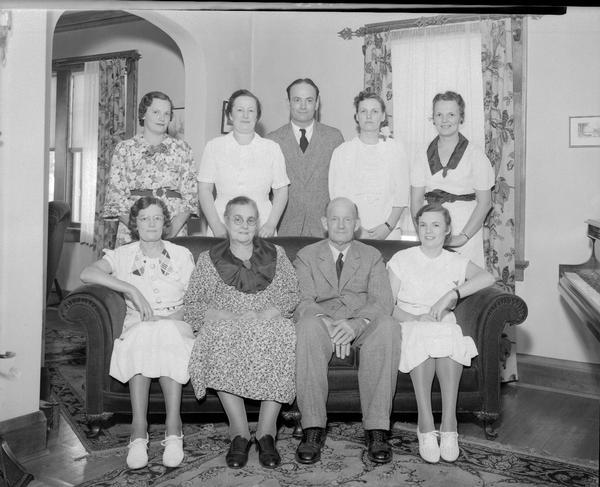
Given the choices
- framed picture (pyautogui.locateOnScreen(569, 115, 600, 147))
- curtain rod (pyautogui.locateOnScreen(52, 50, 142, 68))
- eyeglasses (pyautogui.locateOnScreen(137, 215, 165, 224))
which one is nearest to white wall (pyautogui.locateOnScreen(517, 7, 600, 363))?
framed picture (pyautogui.locateOnScreen(569, 115, 600, 147))

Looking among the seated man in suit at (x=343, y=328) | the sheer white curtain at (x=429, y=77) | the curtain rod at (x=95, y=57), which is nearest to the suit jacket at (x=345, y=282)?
the seated man in suit at (x=343, y=328)

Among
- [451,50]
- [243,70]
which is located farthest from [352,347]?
[243,70]

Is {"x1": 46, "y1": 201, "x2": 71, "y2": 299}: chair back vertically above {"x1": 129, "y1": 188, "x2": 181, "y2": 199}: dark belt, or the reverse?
{"x1": 129, "y1": 188, "x2": 181, "y2": 199}: dark belt

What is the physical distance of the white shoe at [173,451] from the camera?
2428 millimetres

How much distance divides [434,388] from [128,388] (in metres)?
1.32

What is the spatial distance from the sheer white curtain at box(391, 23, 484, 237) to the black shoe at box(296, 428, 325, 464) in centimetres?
213

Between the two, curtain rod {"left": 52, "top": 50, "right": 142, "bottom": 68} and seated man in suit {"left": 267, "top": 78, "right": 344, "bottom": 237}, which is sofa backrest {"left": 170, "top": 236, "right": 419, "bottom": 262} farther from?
curtain rod {"left": 52, "top": 50, "right": 142, "bottom": 68}

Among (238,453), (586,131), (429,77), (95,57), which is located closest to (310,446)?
(238,453)

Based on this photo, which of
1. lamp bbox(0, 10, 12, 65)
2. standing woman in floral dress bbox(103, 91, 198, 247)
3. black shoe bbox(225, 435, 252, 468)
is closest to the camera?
lamp bbox(0, 10, 12, 65)

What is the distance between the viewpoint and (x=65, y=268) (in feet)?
20.4

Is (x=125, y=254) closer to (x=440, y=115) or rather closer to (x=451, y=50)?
(x=440, y=115)

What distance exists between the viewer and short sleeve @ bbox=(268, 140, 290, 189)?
337 cm

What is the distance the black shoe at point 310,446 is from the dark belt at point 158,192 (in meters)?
1.43

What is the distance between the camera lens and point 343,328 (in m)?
2.68
